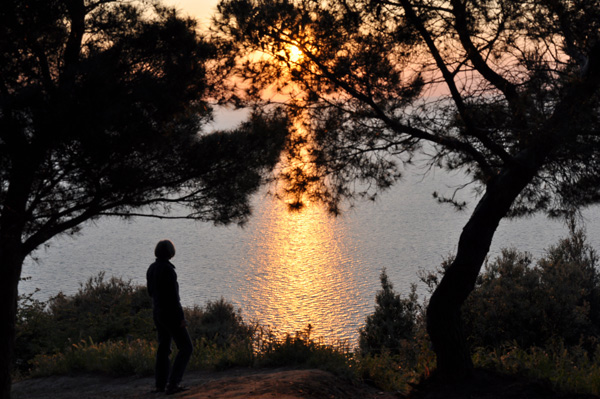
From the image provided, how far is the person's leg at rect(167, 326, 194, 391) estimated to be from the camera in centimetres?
627

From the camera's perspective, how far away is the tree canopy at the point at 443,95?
5691 millimetres

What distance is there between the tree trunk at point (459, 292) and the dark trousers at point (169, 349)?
3.03m

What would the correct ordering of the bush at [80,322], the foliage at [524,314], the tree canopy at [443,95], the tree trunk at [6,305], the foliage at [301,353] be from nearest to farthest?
the tree canopy at [443,95] → the tree trunk at [6,305] → the foliage at [301,353] → the foliage at [524,314] → the bush at [80,322]

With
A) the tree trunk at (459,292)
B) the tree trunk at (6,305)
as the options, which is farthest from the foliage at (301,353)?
the tree trunk at (6,305)

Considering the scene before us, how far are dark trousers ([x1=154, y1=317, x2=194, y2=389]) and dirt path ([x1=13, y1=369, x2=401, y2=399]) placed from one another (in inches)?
8.3

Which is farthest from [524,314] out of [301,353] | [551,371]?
[301,353]

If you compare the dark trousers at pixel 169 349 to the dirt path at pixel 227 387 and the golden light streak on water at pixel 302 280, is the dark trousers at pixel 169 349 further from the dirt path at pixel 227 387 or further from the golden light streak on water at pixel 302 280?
the golden light streak on water at pixel 302 280

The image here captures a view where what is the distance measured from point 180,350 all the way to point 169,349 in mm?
238

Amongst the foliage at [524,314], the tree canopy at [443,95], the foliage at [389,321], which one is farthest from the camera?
the foliage at [389,321]

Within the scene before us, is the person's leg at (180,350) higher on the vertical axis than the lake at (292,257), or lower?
lower

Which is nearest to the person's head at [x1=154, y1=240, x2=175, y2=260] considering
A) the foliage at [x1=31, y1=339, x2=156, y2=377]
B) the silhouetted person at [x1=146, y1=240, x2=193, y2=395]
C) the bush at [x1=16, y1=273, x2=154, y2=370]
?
the silhouetted person at [x1=146, y1=240, x2=193, y2=395]

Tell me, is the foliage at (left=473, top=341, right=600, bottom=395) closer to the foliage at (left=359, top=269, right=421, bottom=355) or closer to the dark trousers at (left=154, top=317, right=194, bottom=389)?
the dark trousers at (left=154, top=317, right=194, bottom=389)

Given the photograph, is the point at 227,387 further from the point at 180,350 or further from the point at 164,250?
the point at 164,250

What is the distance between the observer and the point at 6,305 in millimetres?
7086
